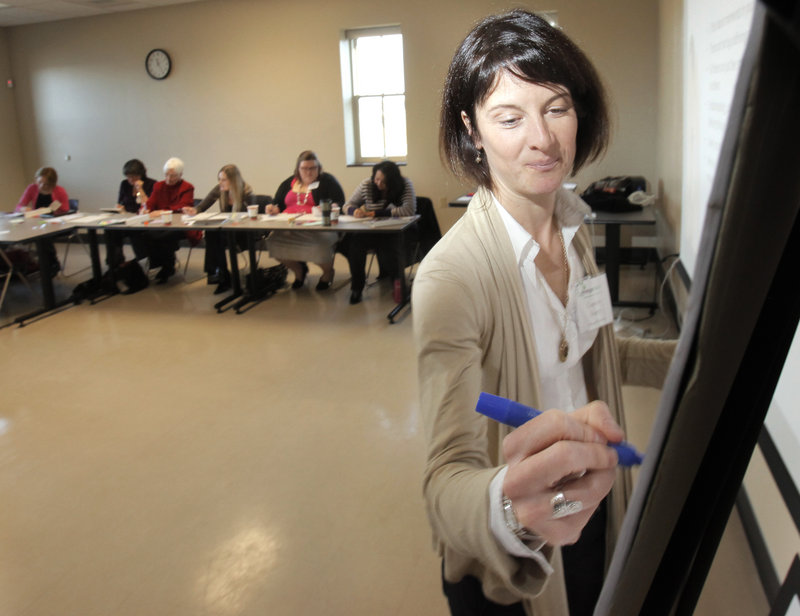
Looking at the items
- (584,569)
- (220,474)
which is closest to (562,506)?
(584,569)

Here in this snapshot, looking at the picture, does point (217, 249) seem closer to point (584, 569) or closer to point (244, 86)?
point (244, 86)

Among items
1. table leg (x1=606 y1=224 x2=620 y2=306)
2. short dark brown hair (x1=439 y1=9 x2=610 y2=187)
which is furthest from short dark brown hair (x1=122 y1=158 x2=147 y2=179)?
short dark brown hair (x1=439 y1=9 x2=610 y2=187)

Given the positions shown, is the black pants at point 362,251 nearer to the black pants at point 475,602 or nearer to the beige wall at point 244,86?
the beige wall at point 244,86

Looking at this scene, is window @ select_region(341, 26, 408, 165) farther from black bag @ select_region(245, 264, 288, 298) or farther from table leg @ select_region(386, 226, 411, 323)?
table leg @ select_region(386, 226, 411, 323)

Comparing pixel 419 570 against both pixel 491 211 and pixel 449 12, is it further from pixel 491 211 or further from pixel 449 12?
pixel 449 12

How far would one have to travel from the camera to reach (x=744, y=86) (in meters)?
0.18

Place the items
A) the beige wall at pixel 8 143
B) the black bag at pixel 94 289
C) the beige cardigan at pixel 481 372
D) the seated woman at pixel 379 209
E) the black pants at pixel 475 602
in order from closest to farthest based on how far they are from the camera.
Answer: the beige cardigan at pixel 481 372
the black pants at pixel 475 602
the seated woman at pixel 379 209
the black bag at pixel 94 289
the beige wall at pixel 8 143

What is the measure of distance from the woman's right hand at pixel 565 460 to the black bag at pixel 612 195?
496 centimetres

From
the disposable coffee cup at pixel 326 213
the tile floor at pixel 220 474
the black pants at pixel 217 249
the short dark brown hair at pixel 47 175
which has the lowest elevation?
the tile floor at pixel 220 474

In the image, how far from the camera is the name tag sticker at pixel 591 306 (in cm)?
97

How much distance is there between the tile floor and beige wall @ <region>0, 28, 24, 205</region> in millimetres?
5208

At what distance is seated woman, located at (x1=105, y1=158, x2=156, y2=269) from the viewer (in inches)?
239

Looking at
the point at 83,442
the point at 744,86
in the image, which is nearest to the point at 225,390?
the point at 83,442

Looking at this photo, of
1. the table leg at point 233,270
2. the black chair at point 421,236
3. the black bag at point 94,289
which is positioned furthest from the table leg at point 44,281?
the black chair at point 421,236
